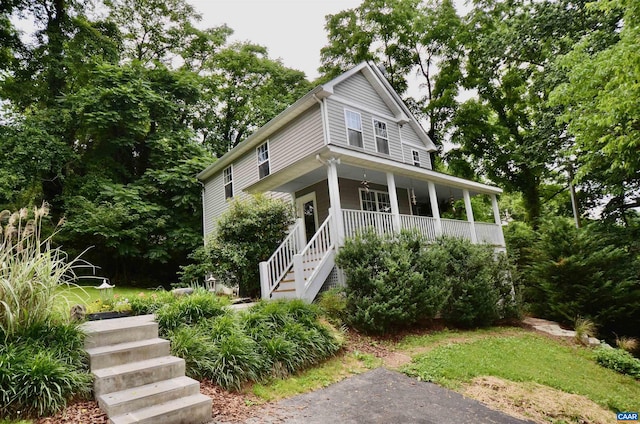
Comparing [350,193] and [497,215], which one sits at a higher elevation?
[350,193]

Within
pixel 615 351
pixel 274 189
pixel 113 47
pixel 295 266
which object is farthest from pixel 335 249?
pixel 113 47

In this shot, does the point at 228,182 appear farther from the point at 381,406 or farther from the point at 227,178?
the point at 381,406

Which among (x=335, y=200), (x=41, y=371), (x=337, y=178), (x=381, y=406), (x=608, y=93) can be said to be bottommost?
(x=381, y=406)

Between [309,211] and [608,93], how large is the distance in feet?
30.8

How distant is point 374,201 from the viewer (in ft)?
43.4

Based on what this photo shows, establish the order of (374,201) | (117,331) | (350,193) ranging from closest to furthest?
(117,331)
(350,193)
(374,201)

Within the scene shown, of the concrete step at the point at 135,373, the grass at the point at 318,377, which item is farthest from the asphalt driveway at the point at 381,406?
the concrete step at the point at 135,373

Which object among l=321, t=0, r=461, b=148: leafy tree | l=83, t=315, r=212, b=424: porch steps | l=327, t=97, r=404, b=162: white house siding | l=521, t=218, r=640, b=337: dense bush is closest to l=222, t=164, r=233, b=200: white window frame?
l=327, t=97, r=404, b=162: white house siding

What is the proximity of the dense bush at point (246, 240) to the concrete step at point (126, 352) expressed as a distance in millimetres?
4597

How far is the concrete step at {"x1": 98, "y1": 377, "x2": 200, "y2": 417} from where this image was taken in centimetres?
338

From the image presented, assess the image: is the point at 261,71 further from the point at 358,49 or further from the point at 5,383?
the point at 5,383

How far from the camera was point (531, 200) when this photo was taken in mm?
19234

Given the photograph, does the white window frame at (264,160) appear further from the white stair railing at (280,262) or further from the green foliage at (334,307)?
the green foliage at (334,307)

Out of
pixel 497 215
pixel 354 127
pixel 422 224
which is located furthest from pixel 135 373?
pixel 497 215
